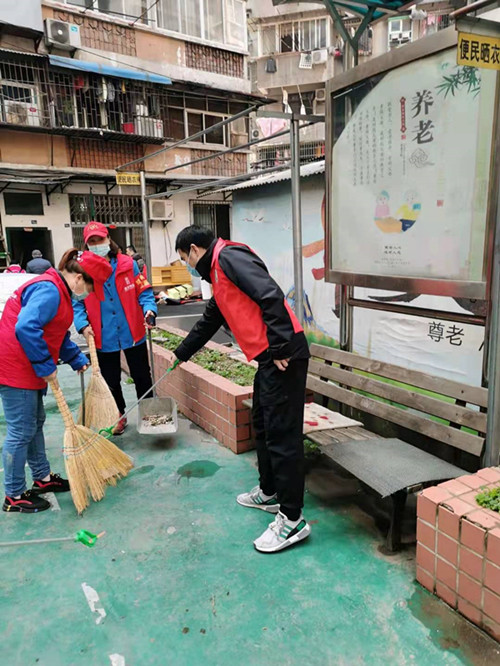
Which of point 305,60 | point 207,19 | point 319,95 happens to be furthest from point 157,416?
point 319,95

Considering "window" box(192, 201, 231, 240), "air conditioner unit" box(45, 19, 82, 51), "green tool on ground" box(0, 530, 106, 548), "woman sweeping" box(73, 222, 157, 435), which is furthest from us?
"window" box(192, 201, 231, 240)

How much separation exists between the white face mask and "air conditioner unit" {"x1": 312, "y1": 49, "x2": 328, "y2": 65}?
835 inches

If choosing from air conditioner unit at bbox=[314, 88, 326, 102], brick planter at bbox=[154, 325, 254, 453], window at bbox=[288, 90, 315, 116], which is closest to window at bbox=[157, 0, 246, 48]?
window at bbox=[288, 90, 315, 116]

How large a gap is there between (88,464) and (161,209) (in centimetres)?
1349

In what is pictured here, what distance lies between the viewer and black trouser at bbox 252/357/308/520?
253cm

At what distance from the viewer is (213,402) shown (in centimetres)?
400

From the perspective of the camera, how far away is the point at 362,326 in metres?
4.64

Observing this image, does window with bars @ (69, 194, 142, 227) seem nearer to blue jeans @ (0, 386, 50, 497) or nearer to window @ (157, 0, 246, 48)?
window @ (157, 0, 246, 48)

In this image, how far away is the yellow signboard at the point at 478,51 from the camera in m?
1.97

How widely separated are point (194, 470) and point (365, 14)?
3539mm

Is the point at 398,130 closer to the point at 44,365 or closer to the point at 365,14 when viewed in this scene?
the point at 365,14

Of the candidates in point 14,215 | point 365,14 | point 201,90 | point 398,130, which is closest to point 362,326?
point 398,130

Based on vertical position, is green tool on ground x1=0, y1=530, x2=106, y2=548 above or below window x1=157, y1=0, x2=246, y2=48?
below

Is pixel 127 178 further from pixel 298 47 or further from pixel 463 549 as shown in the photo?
pixel 298 47
